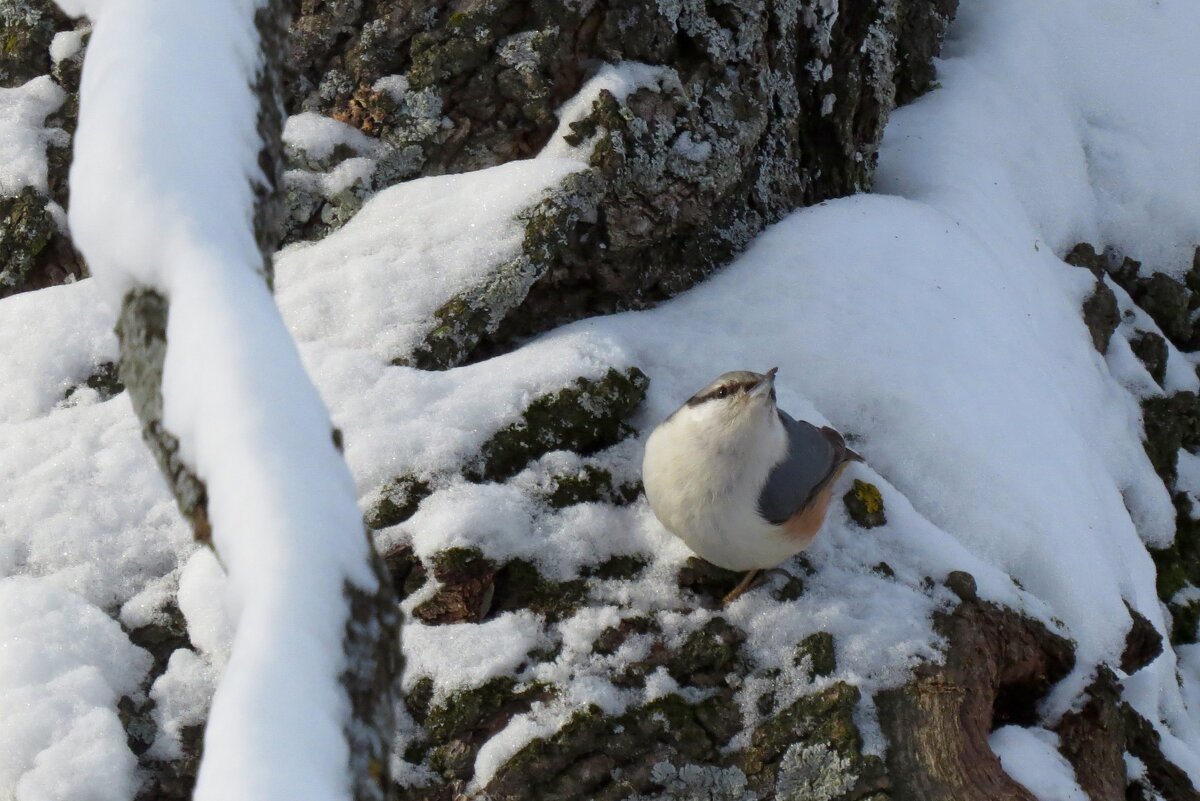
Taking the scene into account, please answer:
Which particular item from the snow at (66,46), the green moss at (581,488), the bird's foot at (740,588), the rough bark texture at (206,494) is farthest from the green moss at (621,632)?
the snow at (66,46)

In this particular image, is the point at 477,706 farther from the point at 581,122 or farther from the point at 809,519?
the point at 581,122

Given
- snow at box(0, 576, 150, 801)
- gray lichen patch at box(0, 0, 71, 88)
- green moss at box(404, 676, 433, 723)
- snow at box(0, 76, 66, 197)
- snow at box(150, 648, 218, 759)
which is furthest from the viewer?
gray lichen patch at box(0, 0, 71, 88)

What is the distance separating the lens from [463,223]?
13.7ft

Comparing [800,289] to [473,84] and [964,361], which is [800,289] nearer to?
[964,361]

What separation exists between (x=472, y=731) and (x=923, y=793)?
1.28 metres

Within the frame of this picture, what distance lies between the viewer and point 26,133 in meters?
4.52

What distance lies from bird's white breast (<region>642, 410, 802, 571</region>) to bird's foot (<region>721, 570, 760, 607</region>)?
9cm

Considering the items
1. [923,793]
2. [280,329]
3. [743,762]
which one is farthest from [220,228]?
[923,793]

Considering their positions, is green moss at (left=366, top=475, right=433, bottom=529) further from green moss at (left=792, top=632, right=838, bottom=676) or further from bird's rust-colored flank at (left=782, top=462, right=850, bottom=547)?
green moss at (left=792, top=632, right=838, bottom=676)

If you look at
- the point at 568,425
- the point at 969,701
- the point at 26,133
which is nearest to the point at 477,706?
the point at 568,425

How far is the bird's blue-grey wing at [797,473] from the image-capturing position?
3.26m

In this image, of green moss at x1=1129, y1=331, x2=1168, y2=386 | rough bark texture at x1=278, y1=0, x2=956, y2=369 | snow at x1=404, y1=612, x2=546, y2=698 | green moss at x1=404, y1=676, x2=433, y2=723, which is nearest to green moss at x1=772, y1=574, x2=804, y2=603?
snow at x1=404, y1=612, x2=546, y2=698

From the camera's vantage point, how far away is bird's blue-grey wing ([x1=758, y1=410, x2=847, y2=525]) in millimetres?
3255

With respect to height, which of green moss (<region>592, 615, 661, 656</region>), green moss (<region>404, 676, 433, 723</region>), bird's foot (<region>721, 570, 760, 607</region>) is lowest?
bird's foot (<region>721, 570, 760, 607</region>)
